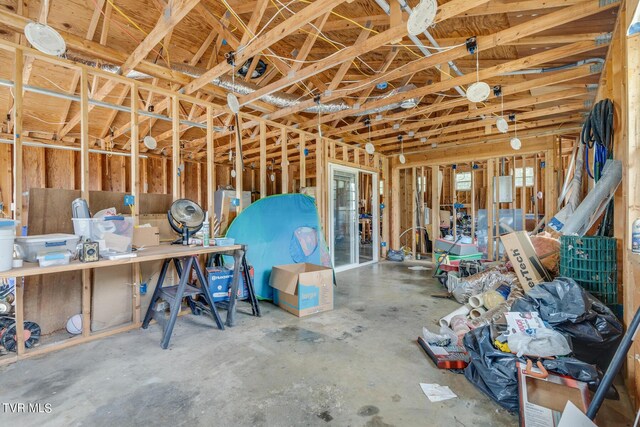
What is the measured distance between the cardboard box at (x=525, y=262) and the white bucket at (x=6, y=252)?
4290mm

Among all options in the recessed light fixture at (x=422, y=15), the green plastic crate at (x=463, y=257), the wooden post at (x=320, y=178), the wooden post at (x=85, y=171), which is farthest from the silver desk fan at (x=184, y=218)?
the green plastic crate at (x=463, y=257)

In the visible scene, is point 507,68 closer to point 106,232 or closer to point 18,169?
point 106,232

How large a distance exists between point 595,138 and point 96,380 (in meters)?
4.69

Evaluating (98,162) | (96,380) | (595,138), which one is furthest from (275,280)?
(98,162)

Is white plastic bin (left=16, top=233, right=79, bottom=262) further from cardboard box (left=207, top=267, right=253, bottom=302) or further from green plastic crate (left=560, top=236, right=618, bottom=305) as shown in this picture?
green plastic crate (left=560, top=236, right=618, bottom=305)

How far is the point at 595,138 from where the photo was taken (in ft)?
9.25

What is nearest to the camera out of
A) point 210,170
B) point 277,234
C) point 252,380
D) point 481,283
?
point 252,380

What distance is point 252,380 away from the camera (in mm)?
2176

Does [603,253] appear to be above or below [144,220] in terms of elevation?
below

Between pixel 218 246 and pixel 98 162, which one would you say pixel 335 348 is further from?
pixel 98 162

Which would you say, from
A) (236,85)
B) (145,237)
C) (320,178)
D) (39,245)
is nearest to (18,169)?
(39,245)

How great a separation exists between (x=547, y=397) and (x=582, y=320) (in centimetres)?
66

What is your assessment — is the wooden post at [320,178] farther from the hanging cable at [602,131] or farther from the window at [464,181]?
the window at [464,181]

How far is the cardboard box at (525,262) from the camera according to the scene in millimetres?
2996
